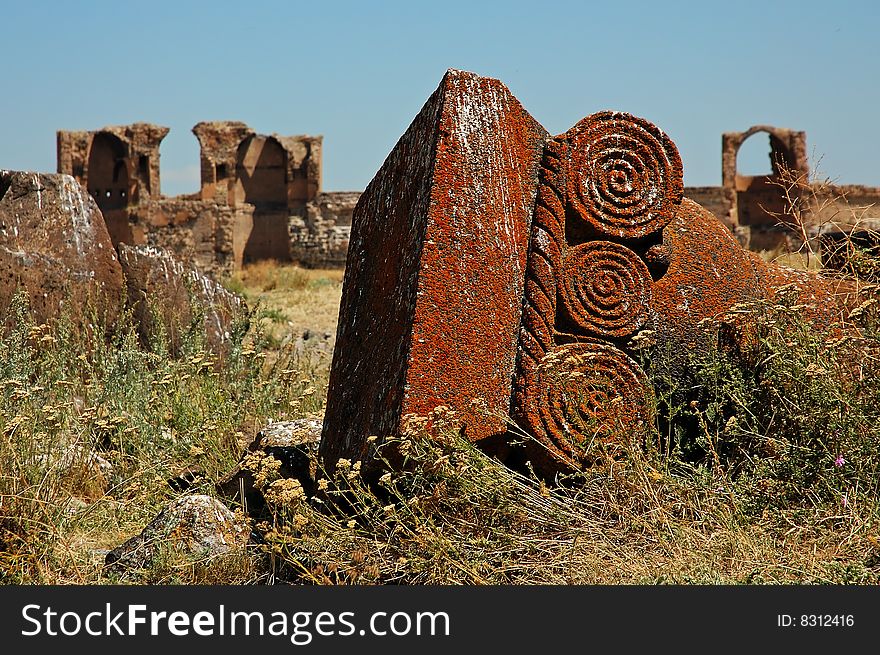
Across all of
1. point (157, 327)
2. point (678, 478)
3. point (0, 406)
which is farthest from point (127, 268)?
point (678, 478)

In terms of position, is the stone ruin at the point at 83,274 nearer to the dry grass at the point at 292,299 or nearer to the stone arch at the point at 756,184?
the dry grass at the point at 292,299

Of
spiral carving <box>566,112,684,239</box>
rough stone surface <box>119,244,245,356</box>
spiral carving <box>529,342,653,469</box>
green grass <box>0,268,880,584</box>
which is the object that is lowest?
green grass <box>0,268,880,584</box>

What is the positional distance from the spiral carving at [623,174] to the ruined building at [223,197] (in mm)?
22391

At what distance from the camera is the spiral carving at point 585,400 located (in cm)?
373

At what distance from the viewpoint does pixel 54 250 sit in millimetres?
7512

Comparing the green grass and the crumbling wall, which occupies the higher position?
the crumbling wall

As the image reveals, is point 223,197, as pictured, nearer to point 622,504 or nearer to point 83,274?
point 83,274

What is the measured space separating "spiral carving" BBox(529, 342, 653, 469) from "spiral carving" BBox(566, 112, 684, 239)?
1.64 feet

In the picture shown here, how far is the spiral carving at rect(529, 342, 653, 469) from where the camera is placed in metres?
3.73

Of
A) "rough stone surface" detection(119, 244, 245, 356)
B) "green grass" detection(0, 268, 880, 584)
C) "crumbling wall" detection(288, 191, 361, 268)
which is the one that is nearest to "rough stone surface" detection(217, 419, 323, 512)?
"green grass" detection(0, 268, 880, 584)

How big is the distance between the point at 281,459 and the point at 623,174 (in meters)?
1.96

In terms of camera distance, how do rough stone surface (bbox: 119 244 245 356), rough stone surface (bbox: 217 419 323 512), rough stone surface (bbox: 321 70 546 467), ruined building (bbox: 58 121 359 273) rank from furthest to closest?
1. ruined building (bbox: 58 121 359 273)
2. rough stone surface (bbox: 119 244 245 356)
3. rough stone surface (bbox: 217 419 323 512)
4. rough stone surface (bbox: 321 70 546 467)

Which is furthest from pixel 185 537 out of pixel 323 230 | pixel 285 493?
pixel 323 230

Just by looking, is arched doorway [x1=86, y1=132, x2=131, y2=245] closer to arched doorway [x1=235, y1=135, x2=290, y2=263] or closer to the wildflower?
arched doorway [x1=235, y1=135, x2=290, y2=263]
